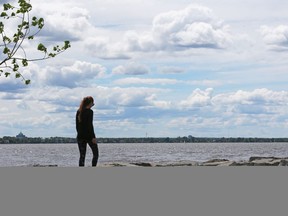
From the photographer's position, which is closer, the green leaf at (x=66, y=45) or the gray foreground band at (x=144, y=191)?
the gray foreground band at (x=144, y=191)

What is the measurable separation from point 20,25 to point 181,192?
7212 mm

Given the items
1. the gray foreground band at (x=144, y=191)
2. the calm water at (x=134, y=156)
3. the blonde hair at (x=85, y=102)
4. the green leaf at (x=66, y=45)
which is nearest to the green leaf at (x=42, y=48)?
the green leaf at (x=66, y=45)

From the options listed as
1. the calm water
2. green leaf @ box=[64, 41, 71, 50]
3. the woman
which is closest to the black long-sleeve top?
the woman

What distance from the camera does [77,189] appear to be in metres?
10.2

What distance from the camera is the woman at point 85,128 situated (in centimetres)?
1376

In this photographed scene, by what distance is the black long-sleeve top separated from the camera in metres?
13.8

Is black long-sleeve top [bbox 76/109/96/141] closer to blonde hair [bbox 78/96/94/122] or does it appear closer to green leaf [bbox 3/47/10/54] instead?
blonde hair [bbox 78/96/94/122]

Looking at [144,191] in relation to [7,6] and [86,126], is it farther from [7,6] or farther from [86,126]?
[7,6]

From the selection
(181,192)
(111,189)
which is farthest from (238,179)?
(111,189)

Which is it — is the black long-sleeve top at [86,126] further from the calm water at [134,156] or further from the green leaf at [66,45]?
the calm water at [134,156]

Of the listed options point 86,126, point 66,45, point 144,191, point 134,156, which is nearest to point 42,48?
point 66,45

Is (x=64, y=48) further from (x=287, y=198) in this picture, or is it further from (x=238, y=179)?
(x=287, y=198)

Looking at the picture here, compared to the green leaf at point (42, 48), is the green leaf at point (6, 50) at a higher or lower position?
lower

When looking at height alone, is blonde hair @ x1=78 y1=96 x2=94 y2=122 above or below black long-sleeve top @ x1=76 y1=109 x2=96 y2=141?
above
